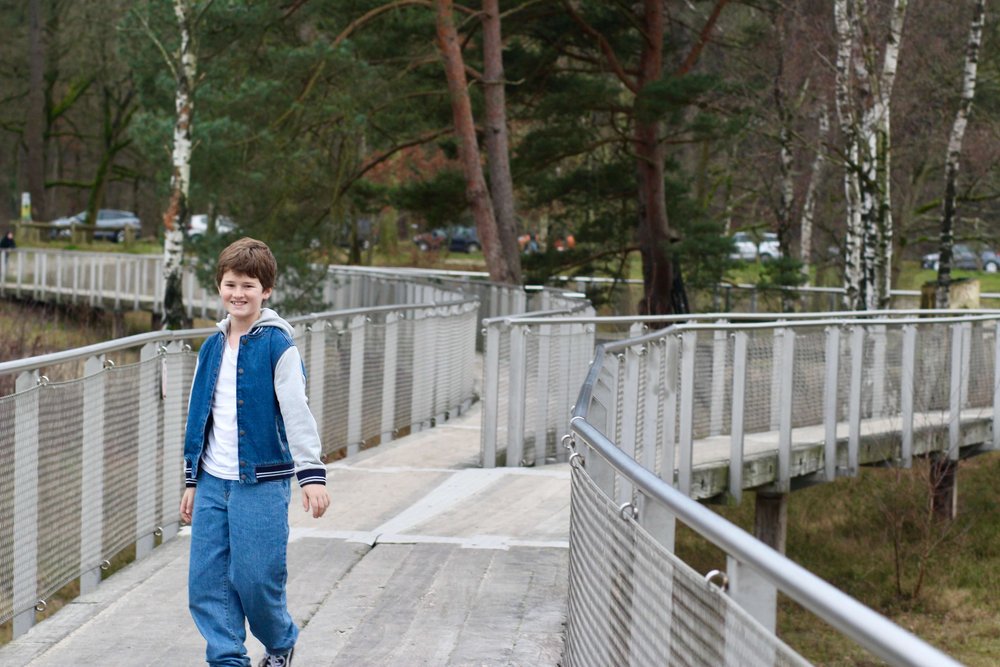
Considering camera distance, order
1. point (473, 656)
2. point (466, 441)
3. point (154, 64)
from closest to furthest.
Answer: point (473, 656)
point (466, 441)
point (154, 64)

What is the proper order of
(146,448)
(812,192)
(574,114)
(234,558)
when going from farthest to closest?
(812,192) → (574,114) → (146,448) → (234,558)

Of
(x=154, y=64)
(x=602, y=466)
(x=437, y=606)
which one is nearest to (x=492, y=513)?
(x=437, y=606)

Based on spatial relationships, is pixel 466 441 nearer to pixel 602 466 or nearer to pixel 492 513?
pixel 492 513

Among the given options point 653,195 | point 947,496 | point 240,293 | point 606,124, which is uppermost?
point 606,124

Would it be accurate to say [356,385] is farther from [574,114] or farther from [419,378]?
[574,114]

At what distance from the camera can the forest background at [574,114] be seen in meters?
27.2

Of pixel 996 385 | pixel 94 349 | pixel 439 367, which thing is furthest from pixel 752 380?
pixel 94 349

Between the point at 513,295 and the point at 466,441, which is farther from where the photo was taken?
the point at 513,295

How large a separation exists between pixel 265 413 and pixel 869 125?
19.9 meters

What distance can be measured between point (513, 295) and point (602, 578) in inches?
824

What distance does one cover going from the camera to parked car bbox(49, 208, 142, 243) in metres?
69.2

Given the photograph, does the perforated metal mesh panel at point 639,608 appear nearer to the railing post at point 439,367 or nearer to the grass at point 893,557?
the grass at point 893,557

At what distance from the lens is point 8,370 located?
673 cm

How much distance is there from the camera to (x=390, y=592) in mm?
7812
